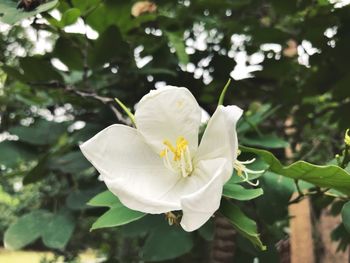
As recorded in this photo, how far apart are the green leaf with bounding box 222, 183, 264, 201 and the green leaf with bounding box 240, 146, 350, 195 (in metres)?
0.03

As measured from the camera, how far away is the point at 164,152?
1.37 feet

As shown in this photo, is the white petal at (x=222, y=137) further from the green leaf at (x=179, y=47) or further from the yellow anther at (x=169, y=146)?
the green leaf at (x=179, y=47)

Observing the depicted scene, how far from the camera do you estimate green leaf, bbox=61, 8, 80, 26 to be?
0.56 meters

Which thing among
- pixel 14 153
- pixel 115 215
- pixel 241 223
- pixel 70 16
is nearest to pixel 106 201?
pixel 115 215

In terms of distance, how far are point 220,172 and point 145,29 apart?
483 mm

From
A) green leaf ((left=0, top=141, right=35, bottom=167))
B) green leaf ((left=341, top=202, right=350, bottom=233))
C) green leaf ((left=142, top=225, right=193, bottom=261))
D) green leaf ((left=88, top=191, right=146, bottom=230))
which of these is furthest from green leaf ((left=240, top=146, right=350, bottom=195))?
green leaf ((left=0, top=141, right=35, bottom=167))

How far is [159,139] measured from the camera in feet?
1.37

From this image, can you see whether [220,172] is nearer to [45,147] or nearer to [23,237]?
[23,237]

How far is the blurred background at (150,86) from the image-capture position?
629mm

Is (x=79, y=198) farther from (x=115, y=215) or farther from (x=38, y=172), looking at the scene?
(x=115, y=215)

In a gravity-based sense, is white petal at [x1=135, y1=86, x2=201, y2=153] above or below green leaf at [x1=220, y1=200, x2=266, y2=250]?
above

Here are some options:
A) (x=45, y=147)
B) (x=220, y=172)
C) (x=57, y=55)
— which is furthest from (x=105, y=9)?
(x=220, y=172)

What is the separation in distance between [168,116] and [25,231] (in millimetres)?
340

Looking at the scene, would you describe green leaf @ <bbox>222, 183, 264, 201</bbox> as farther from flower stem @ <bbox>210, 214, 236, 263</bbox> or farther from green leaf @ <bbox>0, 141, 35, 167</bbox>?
green leaf @ <bbox>0, 141, 35, 167</bbox>
